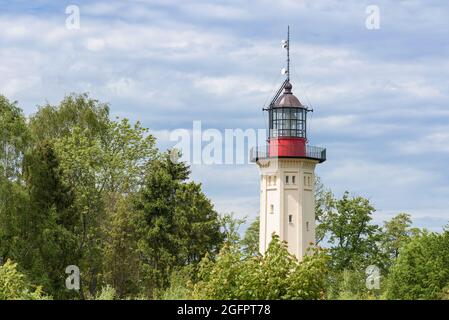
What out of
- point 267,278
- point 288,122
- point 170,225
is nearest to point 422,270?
point 288,122

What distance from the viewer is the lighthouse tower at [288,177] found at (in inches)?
2514

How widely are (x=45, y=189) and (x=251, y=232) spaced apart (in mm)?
22566

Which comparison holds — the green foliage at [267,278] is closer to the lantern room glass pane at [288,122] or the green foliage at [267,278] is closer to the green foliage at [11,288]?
the green foliage at [11,288]

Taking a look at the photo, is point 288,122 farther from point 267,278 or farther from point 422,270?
point 267,278

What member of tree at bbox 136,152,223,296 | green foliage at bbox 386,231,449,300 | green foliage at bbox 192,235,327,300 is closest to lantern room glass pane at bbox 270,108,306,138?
tree at bbox 136,152,223,296

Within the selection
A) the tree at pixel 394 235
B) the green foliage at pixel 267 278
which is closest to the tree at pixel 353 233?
the tree at pixel 394 235

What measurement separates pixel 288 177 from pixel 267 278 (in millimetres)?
28593

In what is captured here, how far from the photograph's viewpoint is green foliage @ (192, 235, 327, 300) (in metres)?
35.7

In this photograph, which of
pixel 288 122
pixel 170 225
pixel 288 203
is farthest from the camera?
pixel 170 225

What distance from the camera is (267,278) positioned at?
118 ft

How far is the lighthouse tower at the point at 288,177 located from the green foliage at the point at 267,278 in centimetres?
2590
